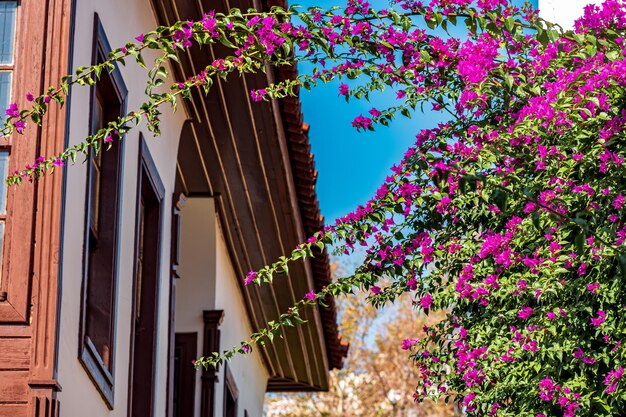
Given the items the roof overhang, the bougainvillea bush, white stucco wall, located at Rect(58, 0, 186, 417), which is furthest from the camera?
the roof overhang

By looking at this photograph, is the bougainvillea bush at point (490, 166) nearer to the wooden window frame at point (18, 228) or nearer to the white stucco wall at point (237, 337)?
the wooden window frame at point (18, 228)

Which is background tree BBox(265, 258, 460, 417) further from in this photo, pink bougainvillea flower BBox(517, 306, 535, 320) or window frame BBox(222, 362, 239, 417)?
pink bougainvillea flower BBox(517, 306, 535, 320)

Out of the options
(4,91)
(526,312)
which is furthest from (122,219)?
(526,312)

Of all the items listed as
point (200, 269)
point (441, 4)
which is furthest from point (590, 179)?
point (200, 269)

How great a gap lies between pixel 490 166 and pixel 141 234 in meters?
3.56

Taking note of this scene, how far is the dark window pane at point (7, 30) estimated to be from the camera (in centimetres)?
603

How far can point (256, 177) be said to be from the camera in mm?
10977

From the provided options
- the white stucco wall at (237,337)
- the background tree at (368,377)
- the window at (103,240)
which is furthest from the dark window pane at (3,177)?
the background tree at (368,377)

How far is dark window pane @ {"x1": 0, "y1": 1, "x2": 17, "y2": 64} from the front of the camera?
237 inches

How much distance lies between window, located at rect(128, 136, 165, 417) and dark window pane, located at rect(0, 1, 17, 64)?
197 cm

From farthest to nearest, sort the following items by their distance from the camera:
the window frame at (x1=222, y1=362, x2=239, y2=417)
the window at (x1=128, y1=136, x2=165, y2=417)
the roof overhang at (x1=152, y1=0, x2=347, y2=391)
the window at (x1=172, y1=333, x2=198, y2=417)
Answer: the window frame at (x1=222, y1=362, x2=239, y2=417) → the window at (x1=172, y1=333, x2=198, y2=417) → the roof overhang at (x1=152, y1=0, x2=347, y2=391) → the window at (x1=128, y1=136, x2=165, y2=417)

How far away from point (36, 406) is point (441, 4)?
7.51 ft

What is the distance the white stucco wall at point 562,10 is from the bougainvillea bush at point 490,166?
15.8 feet

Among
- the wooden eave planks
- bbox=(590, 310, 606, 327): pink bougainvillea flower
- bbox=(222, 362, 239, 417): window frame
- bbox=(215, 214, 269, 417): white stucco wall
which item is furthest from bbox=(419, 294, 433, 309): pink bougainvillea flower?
bbox=(222, 362, 239, 417): window frame
